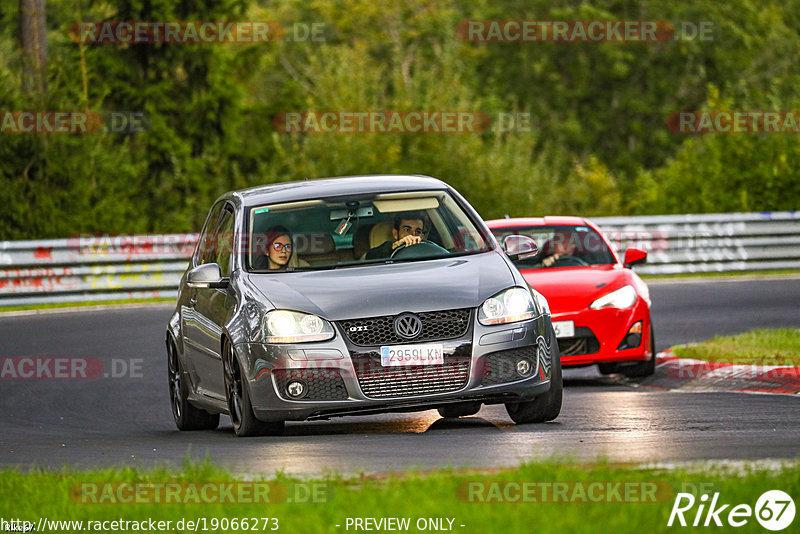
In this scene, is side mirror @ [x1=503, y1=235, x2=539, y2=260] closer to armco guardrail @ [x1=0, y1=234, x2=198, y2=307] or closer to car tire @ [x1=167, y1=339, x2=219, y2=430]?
car tire @ [x1=167, y1=339, x2=219, y2=430]

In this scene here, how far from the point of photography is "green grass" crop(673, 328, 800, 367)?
1480 centimetres

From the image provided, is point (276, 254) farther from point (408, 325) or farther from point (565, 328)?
point (565, 328)

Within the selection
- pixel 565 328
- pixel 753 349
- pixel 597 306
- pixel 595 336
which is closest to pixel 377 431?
pixel 565 328

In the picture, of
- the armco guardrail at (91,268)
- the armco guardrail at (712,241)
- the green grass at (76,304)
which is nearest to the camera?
the green grass at (76,304)

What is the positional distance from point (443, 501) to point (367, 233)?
4475mm

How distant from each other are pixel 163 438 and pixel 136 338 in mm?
9492

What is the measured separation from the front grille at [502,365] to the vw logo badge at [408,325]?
478 millimetres

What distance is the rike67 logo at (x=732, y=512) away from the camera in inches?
241

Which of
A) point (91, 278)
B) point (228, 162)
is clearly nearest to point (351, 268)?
point (91, 278)

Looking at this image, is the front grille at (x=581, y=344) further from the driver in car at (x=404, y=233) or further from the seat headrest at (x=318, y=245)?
the seat headrest at (x=318, y=245)

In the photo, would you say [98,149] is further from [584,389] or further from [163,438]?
[163,438]

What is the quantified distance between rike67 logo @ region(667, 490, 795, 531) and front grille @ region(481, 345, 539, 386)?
3.36 m

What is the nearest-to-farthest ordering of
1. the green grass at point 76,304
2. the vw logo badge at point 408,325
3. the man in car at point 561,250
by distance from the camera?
the vw logo badge at point 408,325
the man in car at point 561,250
the green grass at point 76,304

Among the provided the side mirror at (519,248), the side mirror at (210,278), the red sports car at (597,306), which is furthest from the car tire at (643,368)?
the side mirror at (210,278)
